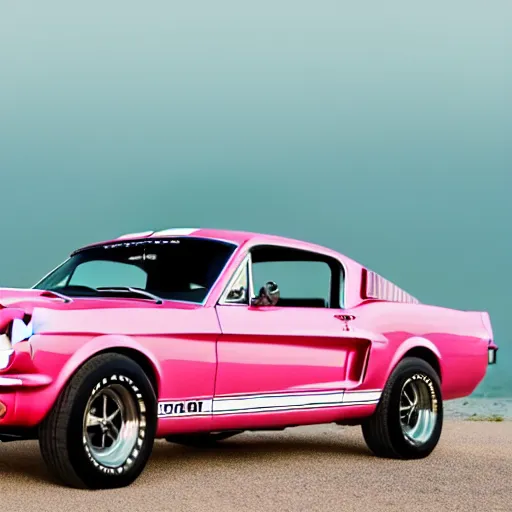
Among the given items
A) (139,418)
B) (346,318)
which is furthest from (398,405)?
(139,418)

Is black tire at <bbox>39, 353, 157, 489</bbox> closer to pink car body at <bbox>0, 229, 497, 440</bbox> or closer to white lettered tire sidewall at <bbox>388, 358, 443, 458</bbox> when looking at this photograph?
pink car body at <bbox>0, 229, 497, 440</bbox>

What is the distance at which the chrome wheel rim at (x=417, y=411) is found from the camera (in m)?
8.92

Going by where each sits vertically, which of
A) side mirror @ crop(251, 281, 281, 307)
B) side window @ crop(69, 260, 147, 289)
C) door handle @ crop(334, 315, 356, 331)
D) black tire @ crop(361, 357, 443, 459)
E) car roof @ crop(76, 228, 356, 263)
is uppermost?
car roof @ crop(76, 228, 356, 263)

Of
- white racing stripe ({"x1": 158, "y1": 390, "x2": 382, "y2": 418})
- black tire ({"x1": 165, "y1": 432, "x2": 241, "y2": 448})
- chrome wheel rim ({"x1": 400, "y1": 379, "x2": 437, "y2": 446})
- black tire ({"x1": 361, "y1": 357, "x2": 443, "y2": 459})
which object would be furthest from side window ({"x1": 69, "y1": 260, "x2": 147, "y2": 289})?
chrome wheel rim ({"x1": 400, "y1": 379, "x2": 437, "y2": 446})

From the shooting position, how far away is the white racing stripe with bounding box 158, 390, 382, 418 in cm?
680

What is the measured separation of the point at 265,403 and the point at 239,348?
0.52 m

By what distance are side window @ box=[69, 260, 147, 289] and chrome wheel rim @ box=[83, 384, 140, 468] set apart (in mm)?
1391

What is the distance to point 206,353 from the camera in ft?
22.7

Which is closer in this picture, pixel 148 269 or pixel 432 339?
pixel 148 269

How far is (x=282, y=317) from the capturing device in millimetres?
7672

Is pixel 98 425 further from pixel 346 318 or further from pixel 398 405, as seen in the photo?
pixel 398 405

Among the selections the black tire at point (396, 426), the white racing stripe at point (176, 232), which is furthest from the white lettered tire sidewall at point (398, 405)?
the white racing stripe at point (176, 232)

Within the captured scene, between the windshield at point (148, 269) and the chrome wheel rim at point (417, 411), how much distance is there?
2312mm

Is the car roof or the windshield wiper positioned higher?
the car roof
